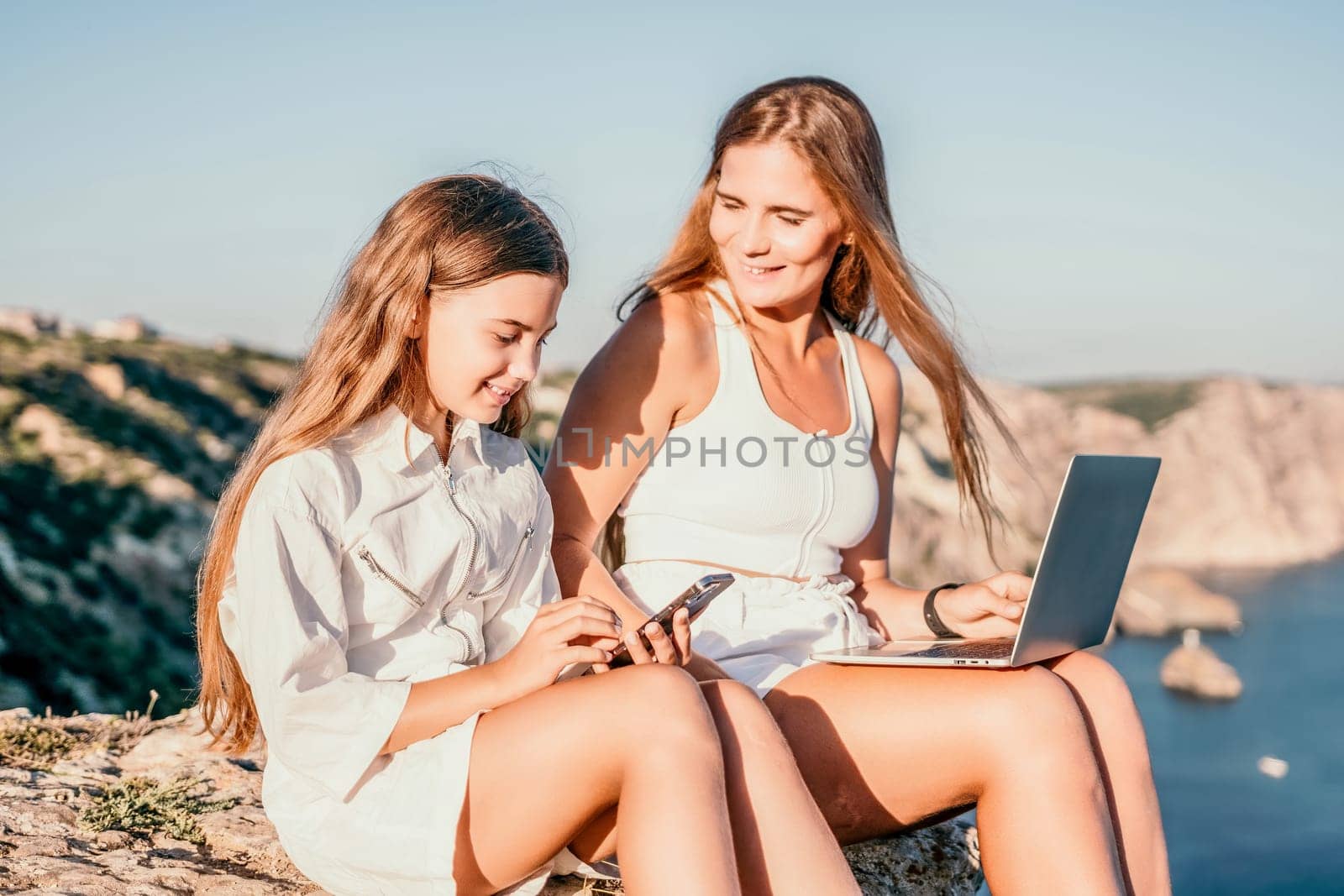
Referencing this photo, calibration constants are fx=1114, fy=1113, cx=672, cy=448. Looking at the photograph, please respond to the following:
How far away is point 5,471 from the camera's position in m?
9.50

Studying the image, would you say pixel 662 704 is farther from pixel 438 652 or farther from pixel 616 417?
pixel 616 417

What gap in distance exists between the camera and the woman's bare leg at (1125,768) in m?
2.38

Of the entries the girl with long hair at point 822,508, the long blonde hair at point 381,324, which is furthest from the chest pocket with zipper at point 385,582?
the girl with long hair at point 822,508

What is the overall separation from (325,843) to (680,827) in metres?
0.69

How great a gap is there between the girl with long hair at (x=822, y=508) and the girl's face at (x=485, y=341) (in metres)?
0.60

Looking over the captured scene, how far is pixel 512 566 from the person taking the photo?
248 cm

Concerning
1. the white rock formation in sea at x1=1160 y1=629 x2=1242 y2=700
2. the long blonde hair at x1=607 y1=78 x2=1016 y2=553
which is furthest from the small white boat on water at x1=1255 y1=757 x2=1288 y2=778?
the long blonde hair at x1=607 y1=78 x2=1016 y2=553

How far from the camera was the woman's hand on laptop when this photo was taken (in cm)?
281

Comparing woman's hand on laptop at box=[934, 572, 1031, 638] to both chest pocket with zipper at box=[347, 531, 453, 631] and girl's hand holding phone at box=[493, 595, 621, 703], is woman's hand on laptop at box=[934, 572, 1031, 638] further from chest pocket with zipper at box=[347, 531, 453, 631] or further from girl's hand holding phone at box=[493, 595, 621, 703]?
chest pocket with zipper at box=[347, 531, 453, 631]

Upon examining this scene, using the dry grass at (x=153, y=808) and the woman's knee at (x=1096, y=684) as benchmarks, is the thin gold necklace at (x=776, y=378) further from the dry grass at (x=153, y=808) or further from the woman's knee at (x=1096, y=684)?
the dry grass at (x=153, y=808)

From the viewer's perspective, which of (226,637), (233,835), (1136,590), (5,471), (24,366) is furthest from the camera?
(1136,590)

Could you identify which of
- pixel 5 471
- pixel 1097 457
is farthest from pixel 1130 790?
pixel 5 471

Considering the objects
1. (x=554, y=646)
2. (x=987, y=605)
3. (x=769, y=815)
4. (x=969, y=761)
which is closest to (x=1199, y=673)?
(x=987, y=605)

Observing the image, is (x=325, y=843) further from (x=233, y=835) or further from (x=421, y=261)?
(x=421, y=261)
